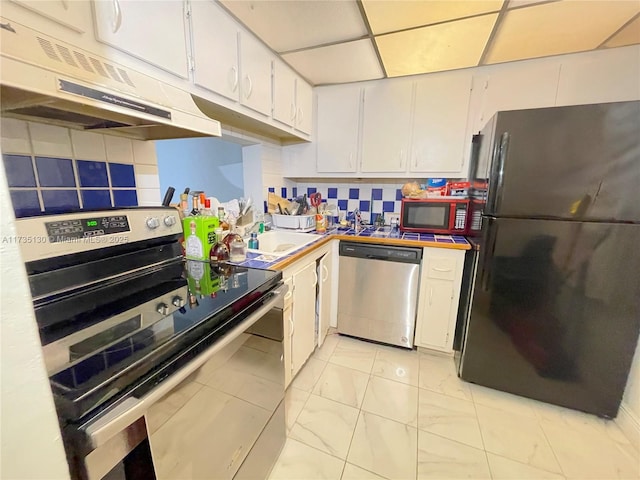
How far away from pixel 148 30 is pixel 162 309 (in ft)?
3.23

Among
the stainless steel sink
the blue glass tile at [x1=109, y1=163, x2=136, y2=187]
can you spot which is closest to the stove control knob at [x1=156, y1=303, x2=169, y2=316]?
the blue glass tile at [x1=109, y1=163, x2=136, y2=187]

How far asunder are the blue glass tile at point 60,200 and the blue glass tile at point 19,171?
5 cm

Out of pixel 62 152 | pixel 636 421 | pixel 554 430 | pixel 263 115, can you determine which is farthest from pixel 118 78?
pixel 636 421

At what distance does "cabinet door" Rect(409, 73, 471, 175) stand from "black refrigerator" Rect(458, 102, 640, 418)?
394 millimetres

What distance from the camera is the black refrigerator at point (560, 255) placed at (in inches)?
49.8

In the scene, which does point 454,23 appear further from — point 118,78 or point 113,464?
point 113,464

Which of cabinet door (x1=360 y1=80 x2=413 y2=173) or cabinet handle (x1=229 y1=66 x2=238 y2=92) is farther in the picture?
cabinet door (x1=360 y1=80 x2=413 y2=173)

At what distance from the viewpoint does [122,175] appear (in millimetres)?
1157

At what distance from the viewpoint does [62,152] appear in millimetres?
960

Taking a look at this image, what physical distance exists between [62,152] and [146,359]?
35.2 inches

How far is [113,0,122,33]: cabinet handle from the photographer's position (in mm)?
850

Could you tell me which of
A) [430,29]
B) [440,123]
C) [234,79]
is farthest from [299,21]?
[440,123]

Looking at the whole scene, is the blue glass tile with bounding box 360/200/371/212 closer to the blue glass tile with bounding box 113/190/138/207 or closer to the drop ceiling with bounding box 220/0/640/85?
the drop ceiling with bounding box 220/0/640/85

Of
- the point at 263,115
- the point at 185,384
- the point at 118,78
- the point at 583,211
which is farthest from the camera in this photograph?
the point at 263,115
